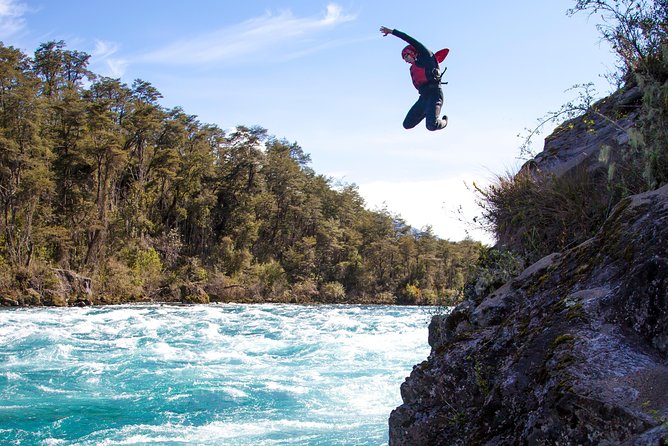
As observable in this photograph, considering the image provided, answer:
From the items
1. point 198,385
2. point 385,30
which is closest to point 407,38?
point 385,30

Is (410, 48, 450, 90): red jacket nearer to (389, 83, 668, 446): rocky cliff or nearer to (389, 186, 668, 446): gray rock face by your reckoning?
(389, 83, 668, 446): rocky cliff

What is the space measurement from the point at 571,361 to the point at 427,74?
4893 millimetres

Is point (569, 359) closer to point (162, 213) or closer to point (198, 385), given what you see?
point (198, 385)

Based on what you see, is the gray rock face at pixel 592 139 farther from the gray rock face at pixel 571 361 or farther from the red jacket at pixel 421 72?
the red jacket at pixel 421 72

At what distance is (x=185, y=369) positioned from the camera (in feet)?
32.1

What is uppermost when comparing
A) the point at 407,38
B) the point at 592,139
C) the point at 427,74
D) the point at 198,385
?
the point at 407,38

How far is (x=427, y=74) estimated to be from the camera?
253 inches

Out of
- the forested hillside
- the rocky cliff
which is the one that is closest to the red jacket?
the rocky cliff

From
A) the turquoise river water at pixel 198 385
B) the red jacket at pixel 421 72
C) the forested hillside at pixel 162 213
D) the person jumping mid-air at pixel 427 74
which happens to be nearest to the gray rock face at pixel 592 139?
the person jumping mid-air at pixel 427 74

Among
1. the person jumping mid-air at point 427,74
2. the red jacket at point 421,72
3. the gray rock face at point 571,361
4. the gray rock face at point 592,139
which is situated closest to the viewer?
the gray rock face at point 571,361

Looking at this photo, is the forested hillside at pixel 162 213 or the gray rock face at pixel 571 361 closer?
the gray rock face at pixel 571 361

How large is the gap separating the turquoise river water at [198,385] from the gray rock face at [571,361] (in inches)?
122

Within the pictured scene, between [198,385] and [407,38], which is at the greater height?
[407,38]

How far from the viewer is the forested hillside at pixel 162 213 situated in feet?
111
